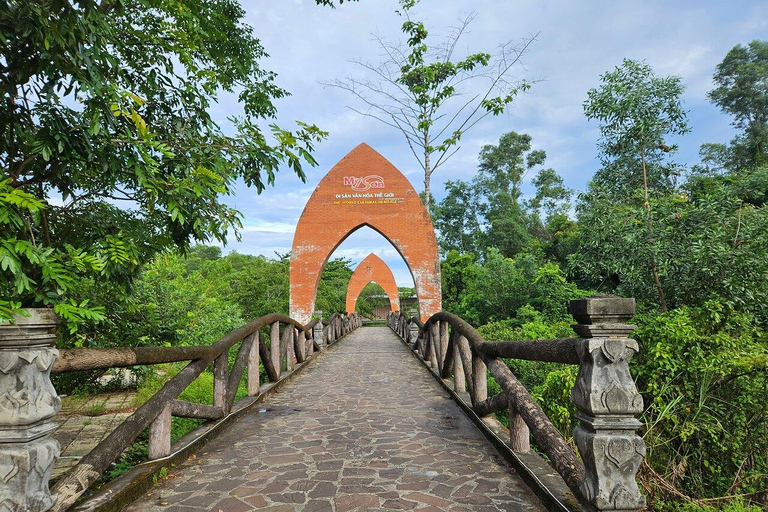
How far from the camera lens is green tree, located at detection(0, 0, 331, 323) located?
2.04 metres

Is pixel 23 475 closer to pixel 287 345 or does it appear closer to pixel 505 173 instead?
pixel 287 345

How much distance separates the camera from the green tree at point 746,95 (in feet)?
66.9

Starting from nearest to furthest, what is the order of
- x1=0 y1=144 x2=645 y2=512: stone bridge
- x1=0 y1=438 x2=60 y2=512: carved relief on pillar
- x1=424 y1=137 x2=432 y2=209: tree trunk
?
1. x1=0 y1=438 x2=60 y2=512: carved relief on pillar
2. x1=0 y1=144 x2=645 y2=512: stone bridge
3. x1=424 y1=137 x2=432 y2=209: tree trunk

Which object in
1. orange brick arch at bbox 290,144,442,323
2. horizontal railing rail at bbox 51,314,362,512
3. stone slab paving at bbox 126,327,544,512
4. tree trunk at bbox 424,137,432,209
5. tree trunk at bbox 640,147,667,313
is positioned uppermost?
tree trunk at bbox 424,137,432,209

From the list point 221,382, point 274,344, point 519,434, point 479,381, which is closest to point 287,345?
point 274,344

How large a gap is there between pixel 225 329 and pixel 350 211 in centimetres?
618

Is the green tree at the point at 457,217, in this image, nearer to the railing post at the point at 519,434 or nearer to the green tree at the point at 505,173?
the green tree at the point at 505,173

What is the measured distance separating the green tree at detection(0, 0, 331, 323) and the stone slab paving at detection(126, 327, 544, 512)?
1347 mm

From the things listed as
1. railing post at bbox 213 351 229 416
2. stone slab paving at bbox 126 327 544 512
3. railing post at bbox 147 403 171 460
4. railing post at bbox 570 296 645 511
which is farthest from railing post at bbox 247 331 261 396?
railing post at bbox 570 296 645 511

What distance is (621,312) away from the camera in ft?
5.99

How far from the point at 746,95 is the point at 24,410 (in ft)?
96.2

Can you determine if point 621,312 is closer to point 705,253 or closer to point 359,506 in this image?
point 359,506

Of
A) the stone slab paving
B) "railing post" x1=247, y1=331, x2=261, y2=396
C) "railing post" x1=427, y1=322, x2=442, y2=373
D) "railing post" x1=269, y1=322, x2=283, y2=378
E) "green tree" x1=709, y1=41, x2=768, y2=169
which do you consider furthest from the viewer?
"green tree" x1=709, y1=41, x2=768, y2=169

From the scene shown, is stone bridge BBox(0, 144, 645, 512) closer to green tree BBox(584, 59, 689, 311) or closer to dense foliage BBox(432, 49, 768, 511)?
dense foliage BBox(432, 49, 768, 511)
